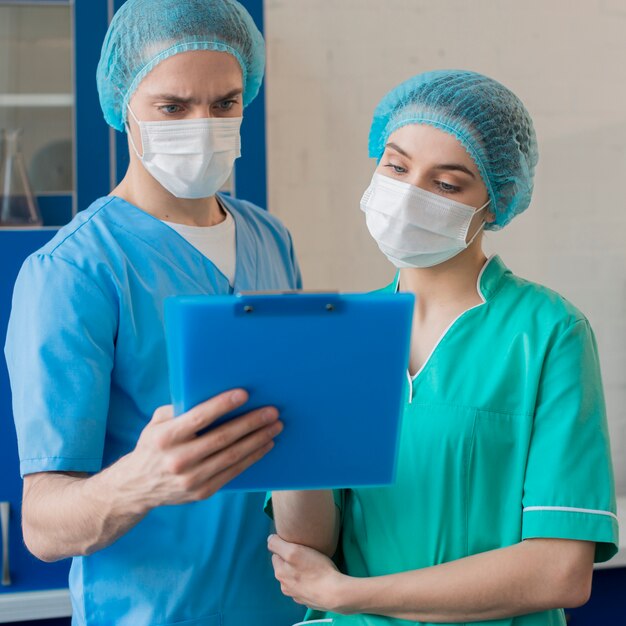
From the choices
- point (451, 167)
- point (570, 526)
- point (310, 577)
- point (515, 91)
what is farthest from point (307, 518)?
point (515, 91)

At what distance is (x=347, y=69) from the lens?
112 inches

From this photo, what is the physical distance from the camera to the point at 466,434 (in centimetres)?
127

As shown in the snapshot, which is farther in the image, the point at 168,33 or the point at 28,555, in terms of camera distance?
the point at 28,555

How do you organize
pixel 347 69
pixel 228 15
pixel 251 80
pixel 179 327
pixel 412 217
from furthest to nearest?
pixel 347 69, pixel 251 80, pixel 228 15, pixel 412 217, pixel 179 327

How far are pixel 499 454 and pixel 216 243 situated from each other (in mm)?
634

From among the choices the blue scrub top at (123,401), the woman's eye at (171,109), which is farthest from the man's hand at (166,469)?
the woman's eye at (171,109)

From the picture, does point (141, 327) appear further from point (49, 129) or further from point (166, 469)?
point (49, 129)

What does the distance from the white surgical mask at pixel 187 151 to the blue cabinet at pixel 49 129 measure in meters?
0.66

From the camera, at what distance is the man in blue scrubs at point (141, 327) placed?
1303 mm

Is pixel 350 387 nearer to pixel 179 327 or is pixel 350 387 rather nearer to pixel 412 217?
pixel 179 327

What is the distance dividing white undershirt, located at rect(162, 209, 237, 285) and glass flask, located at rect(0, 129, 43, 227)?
77cm

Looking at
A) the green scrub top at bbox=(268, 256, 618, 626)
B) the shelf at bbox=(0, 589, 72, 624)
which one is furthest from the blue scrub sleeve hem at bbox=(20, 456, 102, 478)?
the shelf at bbox=(0, 589, 72, 624)

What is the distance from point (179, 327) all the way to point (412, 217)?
1.91 feet

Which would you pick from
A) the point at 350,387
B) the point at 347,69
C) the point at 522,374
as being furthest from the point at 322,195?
the point at 350,387
